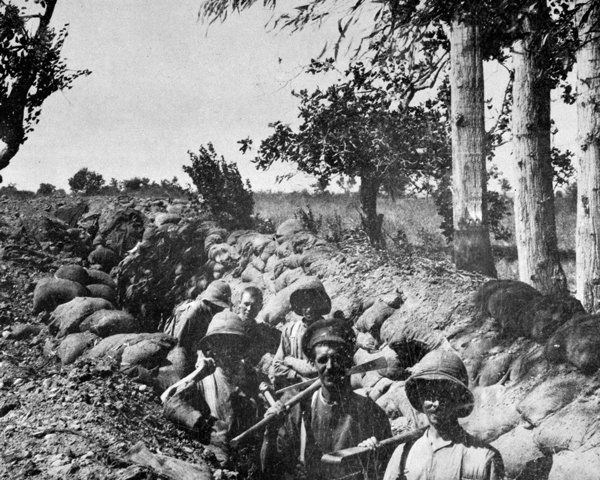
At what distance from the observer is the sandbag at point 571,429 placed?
8.89 ft

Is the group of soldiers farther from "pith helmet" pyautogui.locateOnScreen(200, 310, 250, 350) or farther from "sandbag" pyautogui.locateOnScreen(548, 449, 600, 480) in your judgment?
"sandbag" pyautogui.locateOnScreen(548, 449, 600, 480)

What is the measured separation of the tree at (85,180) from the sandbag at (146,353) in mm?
12192

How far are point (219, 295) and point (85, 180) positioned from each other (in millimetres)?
13211

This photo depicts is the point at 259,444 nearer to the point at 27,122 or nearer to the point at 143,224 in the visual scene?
the point at 143,224

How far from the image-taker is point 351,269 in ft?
22.1

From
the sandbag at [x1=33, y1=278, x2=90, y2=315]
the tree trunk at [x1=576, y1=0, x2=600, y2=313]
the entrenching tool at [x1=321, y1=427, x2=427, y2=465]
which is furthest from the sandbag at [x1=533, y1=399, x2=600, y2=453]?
the sandbag at [x1=33, y1=278, x2=90, y2=315]

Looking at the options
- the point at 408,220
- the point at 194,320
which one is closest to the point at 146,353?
the point at 194,320

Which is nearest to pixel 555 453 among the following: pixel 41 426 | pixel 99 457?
pixel 99 457

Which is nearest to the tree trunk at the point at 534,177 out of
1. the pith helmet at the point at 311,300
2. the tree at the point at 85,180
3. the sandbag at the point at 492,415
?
the pith helmet at the point at 311,300

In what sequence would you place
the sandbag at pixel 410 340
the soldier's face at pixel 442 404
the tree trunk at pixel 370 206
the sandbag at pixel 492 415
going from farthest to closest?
the tree trunk at pixel 370 206 < the sandbag at pixel 410 340 < the sandbag at pixel 492 415 < the soldier's face at pixel 442 404

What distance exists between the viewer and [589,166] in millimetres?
5664

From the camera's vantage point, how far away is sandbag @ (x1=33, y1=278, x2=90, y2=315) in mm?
8562

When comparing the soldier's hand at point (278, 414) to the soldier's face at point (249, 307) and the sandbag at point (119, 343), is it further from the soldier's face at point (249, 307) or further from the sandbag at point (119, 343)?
the sandbag at point (119, 343)

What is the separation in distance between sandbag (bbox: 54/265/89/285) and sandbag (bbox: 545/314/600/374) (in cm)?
787
